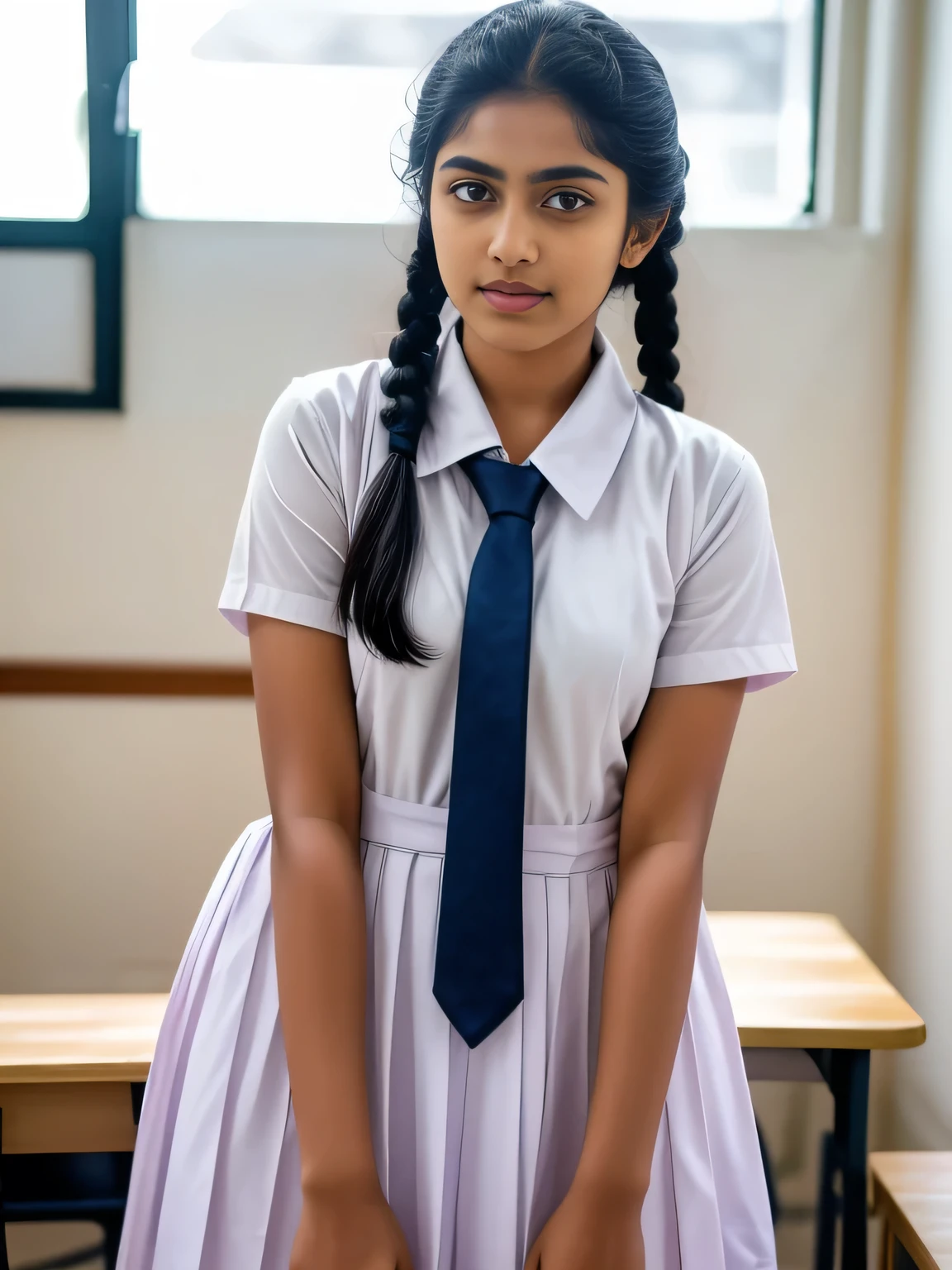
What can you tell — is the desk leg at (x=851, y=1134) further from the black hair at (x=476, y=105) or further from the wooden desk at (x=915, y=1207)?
the black hair at (x=476, y=105)

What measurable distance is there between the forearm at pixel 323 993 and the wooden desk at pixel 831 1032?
2.62 feet

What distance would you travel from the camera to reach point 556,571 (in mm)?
989

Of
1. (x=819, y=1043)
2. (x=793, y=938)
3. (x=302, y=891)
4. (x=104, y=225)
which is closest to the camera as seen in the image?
(x=302, y=891)

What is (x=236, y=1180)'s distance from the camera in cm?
98

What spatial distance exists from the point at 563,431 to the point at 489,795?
1.15ft

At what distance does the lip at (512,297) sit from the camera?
96 centimetres

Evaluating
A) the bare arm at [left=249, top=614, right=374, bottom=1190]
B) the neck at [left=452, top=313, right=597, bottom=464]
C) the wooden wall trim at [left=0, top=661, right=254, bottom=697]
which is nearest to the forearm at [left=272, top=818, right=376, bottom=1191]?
the bare arm at [left=249, top=614, right=374, bottom=1190]

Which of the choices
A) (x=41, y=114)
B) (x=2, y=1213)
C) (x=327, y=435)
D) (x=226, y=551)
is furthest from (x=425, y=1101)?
(x=41, y=114)

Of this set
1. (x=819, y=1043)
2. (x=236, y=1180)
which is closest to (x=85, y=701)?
(x=236, y=1180)

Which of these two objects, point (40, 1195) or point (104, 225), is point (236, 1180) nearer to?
point (40, 1195)

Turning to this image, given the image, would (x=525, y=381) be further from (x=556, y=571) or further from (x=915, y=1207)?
(x=915, y=1207)

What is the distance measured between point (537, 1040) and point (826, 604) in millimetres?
1414

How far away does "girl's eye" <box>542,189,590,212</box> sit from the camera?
0.95m

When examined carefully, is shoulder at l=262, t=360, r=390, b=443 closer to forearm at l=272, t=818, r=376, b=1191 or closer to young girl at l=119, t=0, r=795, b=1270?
young girl at l=119, t=0, r=795, b=1270
